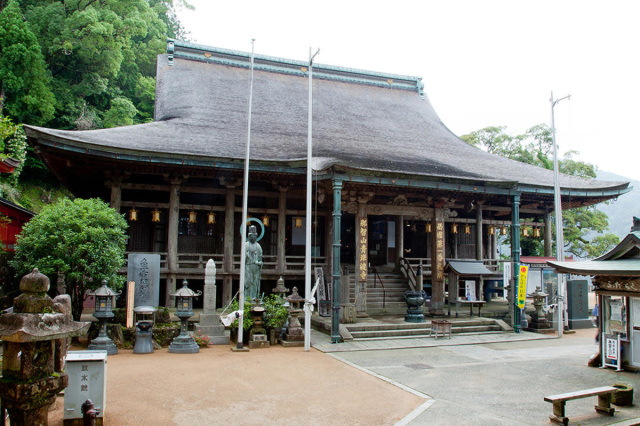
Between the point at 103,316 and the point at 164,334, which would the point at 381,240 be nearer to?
the point at 164,334

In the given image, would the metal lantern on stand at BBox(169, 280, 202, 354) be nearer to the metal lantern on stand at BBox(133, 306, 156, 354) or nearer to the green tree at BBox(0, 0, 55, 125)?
the metal lantern on stand at BBox(133, 306, 156, 354)

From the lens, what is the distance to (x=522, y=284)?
1520cm

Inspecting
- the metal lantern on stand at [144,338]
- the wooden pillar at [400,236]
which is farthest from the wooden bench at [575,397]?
the wooden pillar at [400,236]

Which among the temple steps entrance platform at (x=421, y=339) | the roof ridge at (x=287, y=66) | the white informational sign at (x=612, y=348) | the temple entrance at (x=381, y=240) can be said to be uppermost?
the roof ridge at (x=287, y=66)

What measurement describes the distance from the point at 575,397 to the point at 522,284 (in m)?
9.09

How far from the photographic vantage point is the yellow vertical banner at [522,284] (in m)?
15.0

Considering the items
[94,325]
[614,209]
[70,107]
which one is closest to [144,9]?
[70,107]

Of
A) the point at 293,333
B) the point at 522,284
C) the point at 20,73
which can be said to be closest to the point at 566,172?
the point at 522,284

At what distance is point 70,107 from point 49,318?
28095mm

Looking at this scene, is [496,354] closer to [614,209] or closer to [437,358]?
[437,358]

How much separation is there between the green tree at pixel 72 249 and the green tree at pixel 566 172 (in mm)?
28055

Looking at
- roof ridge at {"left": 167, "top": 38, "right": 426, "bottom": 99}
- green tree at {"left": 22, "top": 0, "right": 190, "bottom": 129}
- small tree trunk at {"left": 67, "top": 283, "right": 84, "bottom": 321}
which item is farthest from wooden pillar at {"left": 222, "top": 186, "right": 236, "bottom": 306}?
green tree at {"left": 22, "top": 0, "right": 190, "bottom": 129}

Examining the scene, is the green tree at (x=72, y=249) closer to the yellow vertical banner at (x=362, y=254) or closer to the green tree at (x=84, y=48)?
the yellow vertical banner at (x=362, y=254)

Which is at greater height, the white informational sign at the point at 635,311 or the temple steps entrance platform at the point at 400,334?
the white informational sign at the point at 635,311
